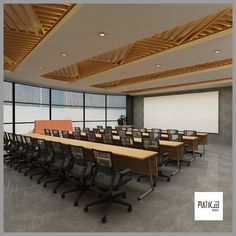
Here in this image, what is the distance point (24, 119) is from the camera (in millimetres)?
7949

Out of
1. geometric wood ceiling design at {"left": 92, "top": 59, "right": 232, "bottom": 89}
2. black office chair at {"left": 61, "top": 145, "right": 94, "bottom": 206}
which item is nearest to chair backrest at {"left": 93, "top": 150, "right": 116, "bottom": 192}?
black office chair at {"left": 61, "top": 145, "right": 94, "bottom": 206}

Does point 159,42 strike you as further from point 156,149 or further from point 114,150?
point 114,150

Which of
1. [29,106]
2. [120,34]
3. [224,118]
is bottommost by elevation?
[224,118]

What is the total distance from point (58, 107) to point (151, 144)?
6.64m

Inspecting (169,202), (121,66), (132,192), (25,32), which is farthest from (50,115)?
(169,202)

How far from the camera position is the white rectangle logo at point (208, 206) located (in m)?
2.52

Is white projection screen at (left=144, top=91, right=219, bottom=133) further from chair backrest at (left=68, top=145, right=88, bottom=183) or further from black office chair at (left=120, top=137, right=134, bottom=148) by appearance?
chair backrest at (left=68, top=145, right=88, bottom=183)

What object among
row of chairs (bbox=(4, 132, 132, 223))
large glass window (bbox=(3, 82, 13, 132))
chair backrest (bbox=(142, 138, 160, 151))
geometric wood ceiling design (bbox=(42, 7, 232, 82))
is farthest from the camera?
large glass window (bbox=(3, 82, 13, 132))

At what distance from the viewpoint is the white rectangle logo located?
2516 millimetres

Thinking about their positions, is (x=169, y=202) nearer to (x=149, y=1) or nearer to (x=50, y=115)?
(x=149, y=1)

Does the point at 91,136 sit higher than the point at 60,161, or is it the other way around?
the point at 91,136

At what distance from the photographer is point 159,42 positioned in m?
3.83

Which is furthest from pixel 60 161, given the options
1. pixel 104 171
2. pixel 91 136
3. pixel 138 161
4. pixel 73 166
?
pixel 91 136

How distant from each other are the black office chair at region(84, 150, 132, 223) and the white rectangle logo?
1.05m
